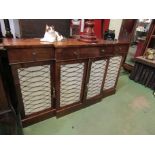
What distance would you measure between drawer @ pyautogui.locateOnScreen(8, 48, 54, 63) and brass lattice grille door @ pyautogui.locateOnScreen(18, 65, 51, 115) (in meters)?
0.10

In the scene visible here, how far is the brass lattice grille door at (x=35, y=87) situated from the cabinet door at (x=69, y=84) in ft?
0.42

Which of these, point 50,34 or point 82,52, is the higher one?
point 50,34

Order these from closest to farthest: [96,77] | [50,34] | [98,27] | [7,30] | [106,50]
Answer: [50,34]
[7,30]
[106,50]
[96,77]
[98,27]

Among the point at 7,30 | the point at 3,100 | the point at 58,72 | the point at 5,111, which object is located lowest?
the point at 5,111

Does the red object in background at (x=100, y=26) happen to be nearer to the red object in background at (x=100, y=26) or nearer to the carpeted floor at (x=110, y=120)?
the red object in background at (x=100, y=26)

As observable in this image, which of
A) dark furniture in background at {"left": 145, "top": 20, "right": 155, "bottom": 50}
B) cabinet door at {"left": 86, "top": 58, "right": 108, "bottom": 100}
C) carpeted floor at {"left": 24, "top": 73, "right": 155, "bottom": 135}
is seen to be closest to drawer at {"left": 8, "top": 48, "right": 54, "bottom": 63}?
cabinet door at {"left": 86, "top": 58, "right": 108, "bottom": 100}

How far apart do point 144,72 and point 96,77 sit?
146cm

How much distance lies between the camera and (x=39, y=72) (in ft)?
4.42

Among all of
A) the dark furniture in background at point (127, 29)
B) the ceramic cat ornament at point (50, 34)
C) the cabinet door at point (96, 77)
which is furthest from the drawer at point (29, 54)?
the dark furniture in background at point (127, 29)

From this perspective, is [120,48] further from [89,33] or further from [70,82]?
[70,82]

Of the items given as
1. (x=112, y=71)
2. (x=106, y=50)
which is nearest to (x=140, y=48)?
(x=112, y=71)

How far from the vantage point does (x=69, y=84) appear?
161 cm

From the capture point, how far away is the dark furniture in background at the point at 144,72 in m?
2.58

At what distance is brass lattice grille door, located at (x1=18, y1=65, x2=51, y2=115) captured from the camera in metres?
1.29
